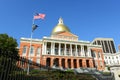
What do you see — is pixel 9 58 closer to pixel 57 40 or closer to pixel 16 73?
pixel 16 73

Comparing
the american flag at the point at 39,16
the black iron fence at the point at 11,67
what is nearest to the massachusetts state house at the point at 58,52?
the american flag at the point at 39,16

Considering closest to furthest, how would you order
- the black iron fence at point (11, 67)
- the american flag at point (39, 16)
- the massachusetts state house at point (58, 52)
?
the black iron fence at point (11, 67) < the american flag at point (39, 16) < the massachusetts state house at point (58, 52)

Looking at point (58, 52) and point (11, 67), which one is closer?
point (11, 67)

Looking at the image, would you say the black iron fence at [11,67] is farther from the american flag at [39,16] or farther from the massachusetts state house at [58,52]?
the massachusetts state house at [58,52]

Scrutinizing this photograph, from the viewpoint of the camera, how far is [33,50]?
158 feet

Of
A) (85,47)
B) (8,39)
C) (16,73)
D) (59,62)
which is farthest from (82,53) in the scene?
(16,73)

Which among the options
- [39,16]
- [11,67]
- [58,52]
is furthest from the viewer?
[58,52]

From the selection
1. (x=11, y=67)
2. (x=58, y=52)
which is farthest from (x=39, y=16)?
(x=58, y=52)

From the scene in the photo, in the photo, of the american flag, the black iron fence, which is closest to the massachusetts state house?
the american flag

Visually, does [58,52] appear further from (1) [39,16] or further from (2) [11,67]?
(2) [11,67]

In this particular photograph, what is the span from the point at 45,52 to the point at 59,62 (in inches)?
232

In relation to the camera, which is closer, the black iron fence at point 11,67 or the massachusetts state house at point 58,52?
the black iron fence at point 11,67

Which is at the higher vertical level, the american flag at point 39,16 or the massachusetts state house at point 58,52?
the american flag at point 39,16

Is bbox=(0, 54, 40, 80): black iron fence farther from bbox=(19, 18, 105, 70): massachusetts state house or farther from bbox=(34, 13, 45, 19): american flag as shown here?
bbox=(19, 18, 105, 70): massachusetts state house
